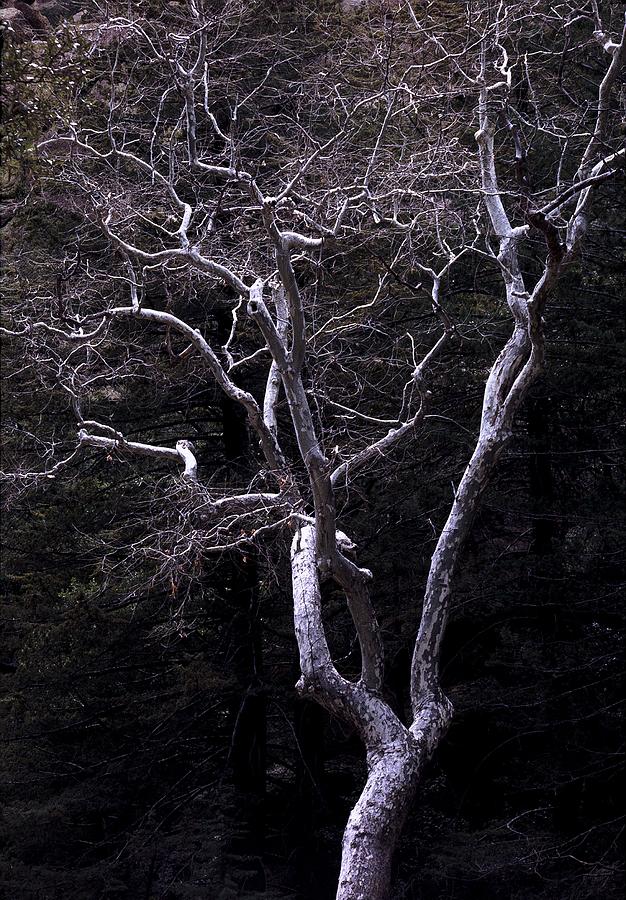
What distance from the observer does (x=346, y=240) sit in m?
10.7

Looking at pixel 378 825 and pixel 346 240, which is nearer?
pixel 378 825

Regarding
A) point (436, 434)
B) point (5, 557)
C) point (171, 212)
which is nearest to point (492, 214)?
point (171, 212)

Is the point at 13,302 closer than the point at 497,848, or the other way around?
the point at 497,848

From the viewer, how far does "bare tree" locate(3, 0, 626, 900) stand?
281 inches

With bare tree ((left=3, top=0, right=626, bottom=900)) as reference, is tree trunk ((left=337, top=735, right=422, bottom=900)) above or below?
below

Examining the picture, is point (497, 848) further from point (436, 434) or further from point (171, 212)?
point (171, 212)

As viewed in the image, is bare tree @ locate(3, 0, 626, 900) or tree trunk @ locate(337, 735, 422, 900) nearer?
tree trunk @ locate(337, 735, 422, 900)

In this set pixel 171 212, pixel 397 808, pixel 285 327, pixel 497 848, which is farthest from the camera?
pixel 497 848

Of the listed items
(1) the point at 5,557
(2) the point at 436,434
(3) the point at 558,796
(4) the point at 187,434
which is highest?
(4) the point at 187,434

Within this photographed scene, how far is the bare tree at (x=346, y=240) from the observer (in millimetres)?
7145

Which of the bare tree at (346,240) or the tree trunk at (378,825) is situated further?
the bare tree at (346,240)

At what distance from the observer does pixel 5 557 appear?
12.0 metres

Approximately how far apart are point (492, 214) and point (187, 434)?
6.08 meters

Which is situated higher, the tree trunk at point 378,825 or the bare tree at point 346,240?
the bare tree at point 346,240
